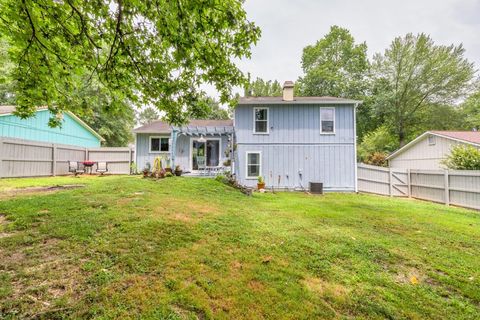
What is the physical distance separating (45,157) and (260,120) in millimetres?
11476

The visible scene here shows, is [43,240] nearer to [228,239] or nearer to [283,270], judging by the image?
[228,239]

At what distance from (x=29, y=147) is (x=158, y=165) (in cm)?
599

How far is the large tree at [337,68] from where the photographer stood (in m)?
26.0

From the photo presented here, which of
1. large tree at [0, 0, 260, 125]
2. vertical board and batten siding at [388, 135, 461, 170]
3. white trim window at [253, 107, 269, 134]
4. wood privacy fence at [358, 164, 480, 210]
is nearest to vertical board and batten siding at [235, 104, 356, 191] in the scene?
white trim window at [253, 107, 269, 134]

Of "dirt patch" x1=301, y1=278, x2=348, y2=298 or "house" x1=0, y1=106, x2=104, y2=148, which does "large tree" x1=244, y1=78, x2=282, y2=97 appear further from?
"dirt patch" x1=301, y1=278, x2=348, y2=298

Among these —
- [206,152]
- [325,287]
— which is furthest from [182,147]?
[325,287]

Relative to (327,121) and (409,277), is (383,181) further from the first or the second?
(409,277)

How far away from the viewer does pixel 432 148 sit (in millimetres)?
13945

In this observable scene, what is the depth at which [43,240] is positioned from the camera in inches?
120

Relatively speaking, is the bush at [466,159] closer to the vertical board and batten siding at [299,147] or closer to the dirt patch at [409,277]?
the vertical board and batten siding at [299,147]

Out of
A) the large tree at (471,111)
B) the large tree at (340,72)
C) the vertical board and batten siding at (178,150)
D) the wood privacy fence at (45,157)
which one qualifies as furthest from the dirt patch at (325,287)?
the large tree at (471,111)

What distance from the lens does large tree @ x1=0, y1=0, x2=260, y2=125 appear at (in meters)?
3.12

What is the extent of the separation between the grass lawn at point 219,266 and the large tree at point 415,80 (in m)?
23.4

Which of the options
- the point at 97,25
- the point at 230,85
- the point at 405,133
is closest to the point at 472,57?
the point at 405,133
